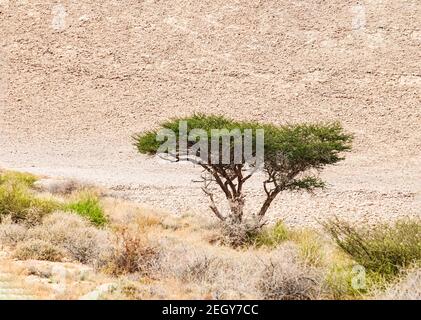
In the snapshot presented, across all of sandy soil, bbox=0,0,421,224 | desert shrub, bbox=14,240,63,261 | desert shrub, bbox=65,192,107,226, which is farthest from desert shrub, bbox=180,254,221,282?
sandy soil, bbox=0,0,421,224

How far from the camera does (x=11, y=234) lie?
9.82m

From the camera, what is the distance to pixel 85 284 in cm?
704

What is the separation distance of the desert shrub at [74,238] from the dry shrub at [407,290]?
3.87m

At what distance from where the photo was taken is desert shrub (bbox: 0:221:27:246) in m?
9.62

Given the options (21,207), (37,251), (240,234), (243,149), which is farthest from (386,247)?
(21,207)

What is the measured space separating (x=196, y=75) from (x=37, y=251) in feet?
118

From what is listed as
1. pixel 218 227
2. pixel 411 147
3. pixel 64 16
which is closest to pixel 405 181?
pixel 411 147

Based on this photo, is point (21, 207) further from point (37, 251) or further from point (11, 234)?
point (37, 251)

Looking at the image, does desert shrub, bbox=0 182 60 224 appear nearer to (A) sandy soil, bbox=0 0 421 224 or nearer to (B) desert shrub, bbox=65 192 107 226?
(B) desert shrub, bbox=65 192 107 226

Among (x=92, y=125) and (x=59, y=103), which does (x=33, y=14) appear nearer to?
(x=59, y=103)

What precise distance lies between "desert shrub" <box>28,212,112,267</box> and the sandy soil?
52.8 ft

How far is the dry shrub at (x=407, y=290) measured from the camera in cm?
583

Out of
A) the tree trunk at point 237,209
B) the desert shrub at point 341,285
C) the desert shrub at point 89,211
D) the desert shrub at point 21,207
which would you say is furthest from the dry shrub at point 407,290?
the desert shrub at point 89,211

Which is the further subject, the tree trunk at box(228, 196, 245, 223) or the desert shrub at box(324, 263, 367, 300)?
the tree trunk at box(228, 196, 245, 223)
